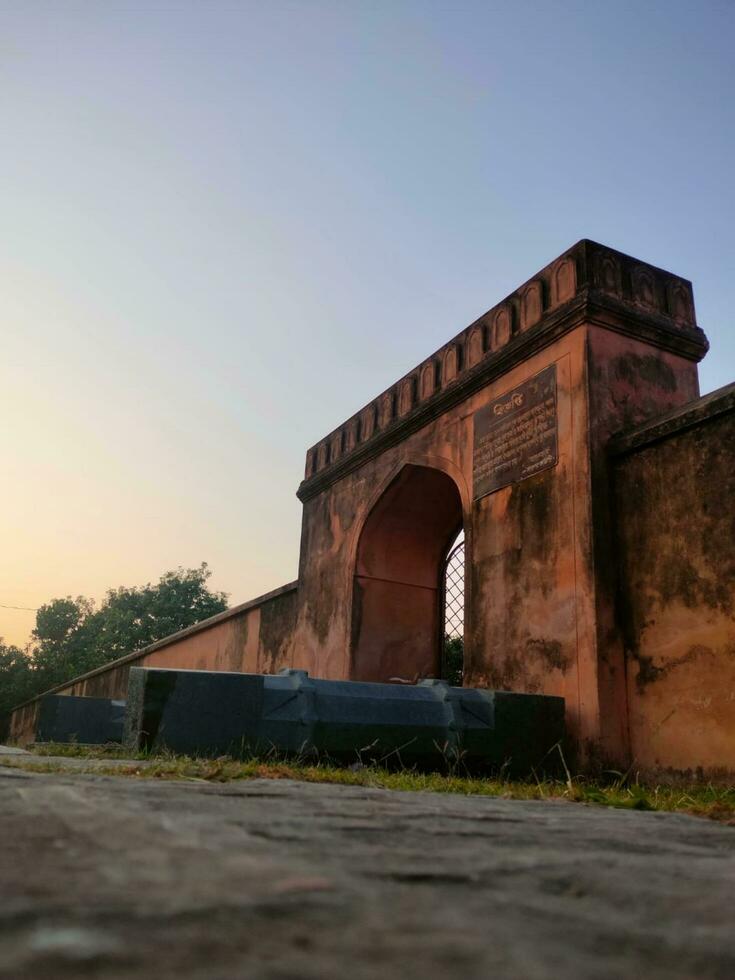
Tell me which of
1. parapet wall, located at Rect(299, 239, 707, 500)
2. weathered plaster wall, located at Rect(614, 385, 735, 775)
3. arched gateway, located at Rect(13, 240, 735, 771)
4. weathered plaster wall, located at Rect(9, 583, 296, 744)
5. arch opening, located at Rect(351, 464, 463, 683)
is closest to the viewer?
weathered plaster wall, located at Rect(614, 385, 735, 775)

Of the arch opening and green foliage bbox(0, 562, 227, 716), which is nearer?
the arch opening

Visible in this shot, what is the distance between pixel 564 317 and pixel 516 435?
108cm

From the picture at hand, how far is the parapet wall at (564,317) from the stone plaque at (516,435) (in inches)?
13.3

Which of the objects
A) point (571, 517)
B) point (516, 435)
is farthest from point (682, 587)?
point (516, 435)

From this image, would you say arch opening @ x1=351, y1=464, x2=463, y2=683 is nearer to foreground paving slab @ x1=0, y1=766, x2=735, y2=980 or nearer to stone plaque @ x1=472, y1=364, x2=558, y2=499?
stone plaque @ x1=472, y1=364, x2=558, y2=499

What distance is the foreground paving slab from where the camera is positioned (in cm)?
53

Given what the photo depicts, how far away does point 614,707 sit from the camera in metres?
5.29

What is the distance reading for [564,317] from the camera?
6.27m

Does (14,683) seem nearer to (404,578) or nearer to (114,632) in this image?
(114,632)

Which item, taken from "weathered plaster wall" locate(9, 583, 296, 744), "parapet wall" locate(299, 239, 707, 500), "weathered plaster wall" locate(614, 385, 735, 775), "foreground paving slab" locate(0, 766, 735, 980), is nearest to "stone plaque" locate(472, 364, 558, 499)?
"parapet wall" locate(299, 239, 707, 500)

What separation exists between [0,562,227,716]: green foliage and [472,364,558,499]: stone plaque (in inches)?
1049

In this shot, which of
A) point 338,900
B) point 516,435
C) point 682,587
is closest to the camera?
point 338,900

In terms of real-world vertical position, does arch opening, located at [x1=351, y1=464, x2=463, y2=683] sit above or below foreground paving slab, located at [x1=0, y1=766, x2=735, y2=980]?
above

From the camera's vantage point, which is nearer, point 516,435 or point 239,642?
point 516,435
